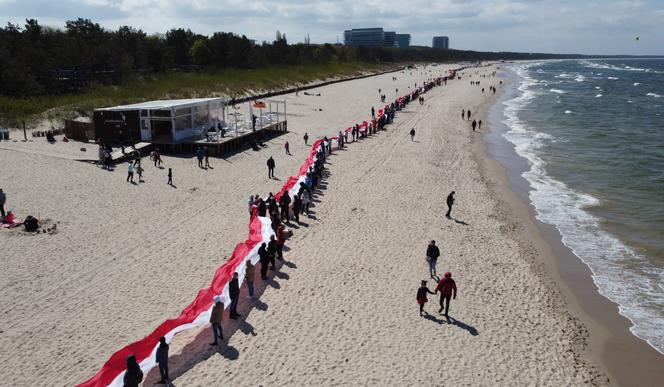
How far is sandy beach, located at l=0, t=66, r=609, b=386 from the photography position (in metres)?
9.69

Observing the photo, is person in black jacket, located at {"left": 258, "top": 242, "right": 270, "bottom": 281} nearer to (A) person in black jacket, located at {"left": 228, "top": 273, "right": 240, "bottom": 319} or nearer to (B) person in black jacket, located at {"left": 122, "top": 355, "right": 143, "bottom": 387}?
(A) person in black jacket, located at {"left": 228, "top": 273, "right": 240, "bottom": 319}

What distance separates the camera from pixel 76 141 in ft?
90.5

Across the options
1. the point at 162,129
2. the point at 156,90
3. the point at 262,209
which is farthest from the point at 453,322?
the point at 156,90

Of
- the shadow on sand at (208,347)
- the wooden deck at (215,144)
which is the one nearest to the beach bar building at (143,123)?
the wooden deck at (215,144)

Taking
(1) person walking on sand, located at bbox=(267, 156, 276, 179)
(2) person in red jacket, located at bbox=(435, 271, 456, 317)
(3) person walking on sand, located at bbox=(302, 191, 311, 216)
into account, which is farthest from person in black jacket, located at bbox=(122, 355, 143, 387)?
(1) person walking on sand, located at bbox=(267, 156, 276, 179)

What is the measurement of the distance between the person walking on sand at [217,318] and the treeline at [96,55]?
110ft

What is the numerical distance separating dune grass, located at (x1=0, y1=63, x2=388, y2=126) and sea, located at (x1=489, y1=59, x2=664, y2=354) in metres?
27.6

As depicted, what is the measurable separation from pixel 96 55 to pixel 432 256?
43.7 metres

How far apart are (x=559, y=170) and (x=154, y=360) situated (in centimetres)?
2405

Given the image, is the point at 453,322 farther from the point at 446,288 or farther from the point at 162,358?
the point at 162,358

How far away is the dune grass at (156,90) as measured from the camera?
31.9 m

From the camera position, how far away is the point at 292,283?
12758mm

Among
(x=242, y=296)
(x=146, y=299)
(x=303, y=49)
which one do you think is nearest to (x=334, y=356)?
(x=242, y=296)

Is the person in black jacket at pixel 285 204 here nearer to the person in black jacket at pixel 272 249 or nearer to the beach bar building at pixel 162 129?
the person in black jacket at pixel 272 249
